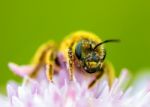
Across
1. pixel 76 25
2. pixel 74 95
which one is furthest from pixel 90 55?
pixel 76 25

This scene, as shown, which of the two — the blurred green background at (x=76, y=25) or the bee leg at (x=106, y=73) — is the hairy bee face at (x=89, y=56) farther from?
the blurred green background at (x=76, y=25)

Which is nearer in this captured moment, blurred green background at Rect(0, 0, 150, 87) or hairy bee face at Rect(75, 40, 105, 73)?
hairy bee face at Rect(75, 40, 105, 73)

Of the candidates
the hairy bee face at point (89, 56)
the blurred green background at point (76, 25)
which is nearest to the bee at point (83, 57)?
the hairy bee face at point (89, 56)

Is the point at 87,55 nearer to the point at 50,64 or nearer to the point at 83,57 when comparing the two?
the point at 83,57

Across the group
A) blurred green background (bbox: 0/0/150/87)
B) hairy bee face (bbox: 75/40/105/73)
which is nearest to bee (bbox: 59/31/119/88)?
hairy bee face (bbox: 75/40/105/73)

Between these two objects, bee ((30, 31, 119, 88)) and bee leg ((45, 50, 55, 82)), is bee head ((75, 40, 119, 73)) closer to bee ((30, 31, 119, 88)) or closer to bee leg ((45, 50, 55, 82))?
bee ((30, 31, 119, 88))

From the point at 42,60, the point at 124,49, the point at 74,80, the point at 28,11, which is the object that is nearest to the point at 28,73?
the point at 42,60

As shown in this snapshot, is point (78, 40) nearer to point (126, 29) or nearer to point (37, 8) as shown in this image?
point (126, 29)
